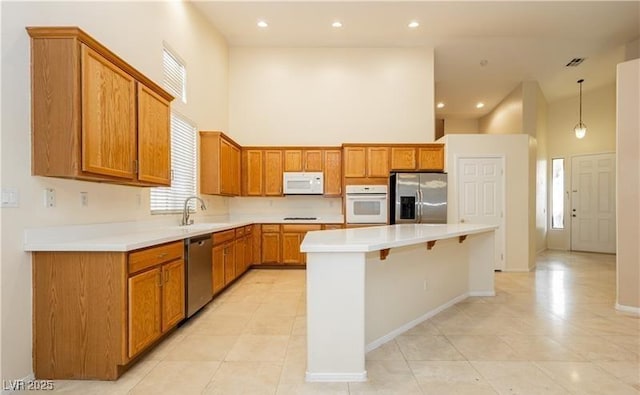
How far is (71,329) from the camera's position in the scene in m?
2.20

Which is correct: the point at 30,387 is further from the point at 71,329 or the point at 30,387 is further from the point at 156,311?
the point at 156,311

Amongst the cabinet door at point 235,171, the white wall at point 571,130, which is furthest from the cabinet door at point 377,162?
the white wall at point 571,130

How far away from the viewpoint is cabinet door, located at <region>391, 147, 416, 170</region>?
5.92 m

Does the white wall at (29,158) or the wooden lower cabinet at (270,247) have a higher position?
the white wall at (29,158)

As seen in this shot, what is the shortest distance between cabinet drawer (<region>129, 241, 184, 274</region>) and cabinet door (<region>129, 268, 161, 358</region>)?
60 millimetres

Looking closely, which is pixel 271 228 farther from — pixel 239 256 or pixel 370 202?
pixel 370 202

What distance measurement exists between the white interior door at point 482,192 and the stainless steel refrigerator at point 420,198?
0.39 metres

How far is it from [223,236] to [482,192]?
14.6 ft

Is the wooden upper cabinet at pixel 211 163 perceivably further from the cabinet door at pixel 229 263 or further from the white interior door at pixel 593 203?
the white interior door at pixel 593 203

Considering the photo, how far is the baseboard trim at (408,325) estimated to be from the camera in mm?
2717

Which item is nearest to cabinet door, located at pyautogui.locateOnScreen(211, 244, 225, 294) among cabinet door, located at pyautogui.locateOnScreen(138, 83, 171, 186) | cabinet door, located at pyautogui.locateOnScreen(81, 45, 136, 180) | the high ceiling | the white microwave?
cabinet door, located at pyautogui.locateOnScreen(138, 83, 171, 186)

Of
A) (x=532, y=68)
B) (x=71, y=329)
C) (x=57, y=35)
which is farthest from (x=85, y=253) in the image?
(x=532, y=68)

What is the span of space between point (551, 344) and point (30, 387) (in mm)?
3869

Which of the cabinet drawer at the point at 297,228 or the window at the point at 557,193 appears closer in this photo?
the cabinet drawer at the point at 297,228
